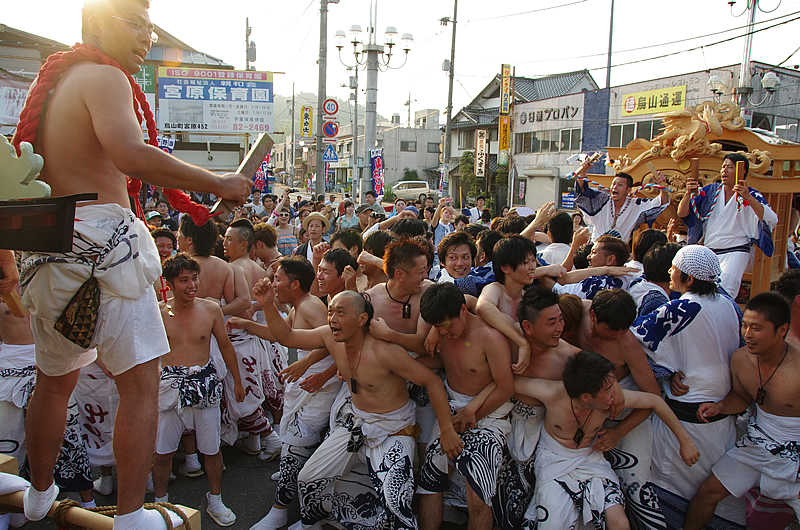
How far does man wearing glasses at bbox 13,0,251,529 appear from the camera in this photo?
75.8 inches

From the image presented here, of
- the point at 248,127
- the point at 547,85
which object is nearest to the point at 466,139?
the point at 547,85

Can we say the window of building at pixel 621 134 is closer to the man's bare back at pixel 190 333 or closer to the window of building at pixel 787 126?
the window of building at pixel 787 126

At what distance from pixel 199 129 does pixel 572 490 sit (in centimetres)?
1987

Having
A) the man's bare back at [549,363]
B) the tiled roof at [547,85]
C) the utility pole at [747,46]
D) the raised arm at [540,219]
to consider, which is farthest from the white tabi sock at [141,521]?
the tiled roof at [547,85]

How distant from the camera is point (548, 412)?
304 cm

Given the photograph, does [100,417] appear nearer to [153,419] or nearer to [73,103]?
[153,419]

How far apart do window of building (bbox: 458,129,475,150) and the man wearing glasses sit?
3329cm

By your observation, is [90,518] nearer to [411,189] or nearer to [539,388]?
[539,388]

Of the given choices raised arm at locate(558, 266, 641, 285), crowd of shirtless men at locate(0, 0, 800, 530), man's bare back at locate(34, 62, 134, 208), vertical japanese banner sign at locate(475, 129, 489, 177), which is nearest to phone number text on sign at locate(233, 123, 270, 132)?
vertical japanese banner sign at locate(475, 129, 489, 177)

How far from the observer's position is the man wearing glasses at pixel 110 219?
6.32ft

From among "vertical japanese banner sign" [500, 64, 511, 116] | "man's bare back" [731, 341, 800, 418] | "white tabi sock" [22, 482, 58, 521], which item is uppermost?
"vertical japanese banner sign" [500, 64, 511, 116]

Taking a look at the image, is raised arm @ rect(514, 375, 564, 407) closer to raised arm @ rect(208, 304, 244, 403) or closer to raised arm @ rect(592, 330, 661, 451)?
raised arm @ rect(592, 330, 661, 451)

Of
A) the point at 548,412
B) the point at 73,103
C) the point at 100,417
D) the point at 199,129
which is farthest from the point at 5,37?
the point at 548,412

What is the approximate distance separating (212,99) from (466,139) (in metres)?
19.1
